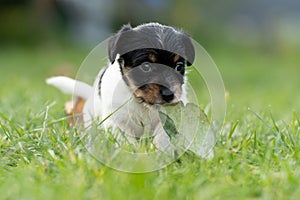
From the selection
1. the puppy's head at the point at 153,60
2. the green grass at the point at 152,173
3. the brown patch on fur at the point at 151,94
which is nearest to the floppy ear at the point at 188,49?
the puppy's head at the point at 153,60

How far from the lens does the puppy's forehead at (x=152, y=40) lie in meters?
3.57

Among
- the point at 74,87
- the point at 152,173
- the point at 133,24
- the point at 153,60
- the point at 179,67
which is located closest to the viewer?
the point at 152,173

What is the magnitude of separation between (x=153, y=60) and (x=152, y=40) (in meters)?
0.14

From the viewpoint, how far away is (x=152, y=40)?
3.56m

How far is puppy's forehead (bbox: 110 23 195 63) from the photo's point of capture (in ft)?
11.7

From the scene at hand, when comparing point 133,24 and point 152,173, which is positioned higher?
point 152,173

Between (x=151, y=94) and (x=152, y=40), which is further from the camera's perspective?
(x=152, y=40)

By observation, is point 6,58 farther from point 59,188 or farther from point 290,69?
point 59,188

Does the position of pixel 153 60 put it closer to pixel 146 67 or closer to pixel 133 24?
pixel 146 67

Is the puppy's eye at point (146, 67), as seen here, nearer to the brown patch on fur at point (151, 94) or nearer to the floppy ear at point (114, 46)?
the brown patch on fur at point (151, 94)

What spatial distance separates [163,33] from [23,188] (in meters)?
1.47

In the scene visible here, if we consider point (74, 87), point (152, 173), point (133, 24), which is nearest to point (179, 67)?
point (152, 173)

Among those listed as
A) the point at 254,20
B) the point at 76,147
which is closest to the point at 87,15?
the point at 254,20

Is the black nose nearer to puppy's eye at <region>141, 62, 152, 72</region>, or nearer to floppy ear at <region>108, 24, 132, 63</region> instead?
puppy's eye at <region>141, 62, 152, 72</region>
